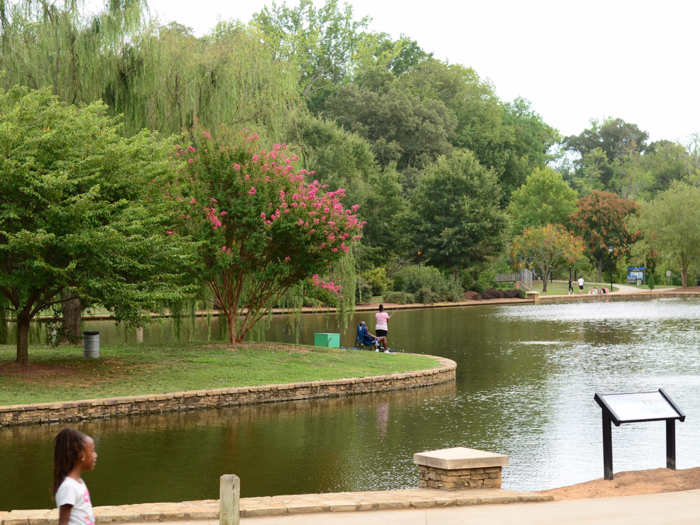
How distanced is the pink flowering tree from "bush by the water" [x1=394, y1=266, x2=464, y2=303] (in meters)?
33.9

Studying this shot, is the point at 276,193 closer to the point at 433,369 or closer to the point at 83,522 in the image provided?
the point at 433,369

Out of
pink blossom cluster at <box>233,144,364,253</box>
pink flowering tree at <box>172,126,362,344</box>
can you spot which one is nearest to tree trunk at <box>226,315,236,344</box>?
pink flowering tree at <box>172,126,362,344</box>

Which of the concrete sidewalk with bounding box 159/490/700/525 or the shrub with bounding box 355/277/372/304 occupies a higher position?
the shrub with bounding box 355/277/372/304

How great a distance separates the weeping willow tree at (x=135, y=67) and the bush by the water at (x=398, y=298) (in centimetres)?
3005

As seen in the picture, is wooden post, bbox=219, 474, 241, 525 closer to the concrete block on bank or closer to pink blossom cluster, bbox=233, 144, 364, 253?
the concrete block on bank

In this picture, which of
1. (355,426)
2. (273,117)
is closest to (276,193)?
(273,117)

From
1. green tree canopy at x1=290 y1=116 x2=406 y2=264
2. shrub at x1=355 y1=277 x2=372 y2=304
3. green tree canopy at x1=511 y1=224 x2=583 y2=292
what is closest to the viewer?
shrub at x1=355 y1=277 x2=372 y2=304

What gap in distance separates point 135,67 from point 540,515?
766 inches

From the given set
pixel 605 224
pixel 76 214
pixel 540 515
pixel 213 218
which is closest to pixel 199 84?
pixel 213 218

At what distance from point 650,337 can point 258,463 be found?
23.4 m

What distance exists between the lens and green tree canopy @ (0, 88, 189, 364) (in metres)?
16.5

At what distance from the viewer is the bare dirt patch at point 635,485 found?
30.4 ft

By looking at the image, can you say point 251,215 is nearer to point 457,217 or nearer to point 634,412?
point 634,412

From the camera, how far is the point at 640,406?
10.3 metres
